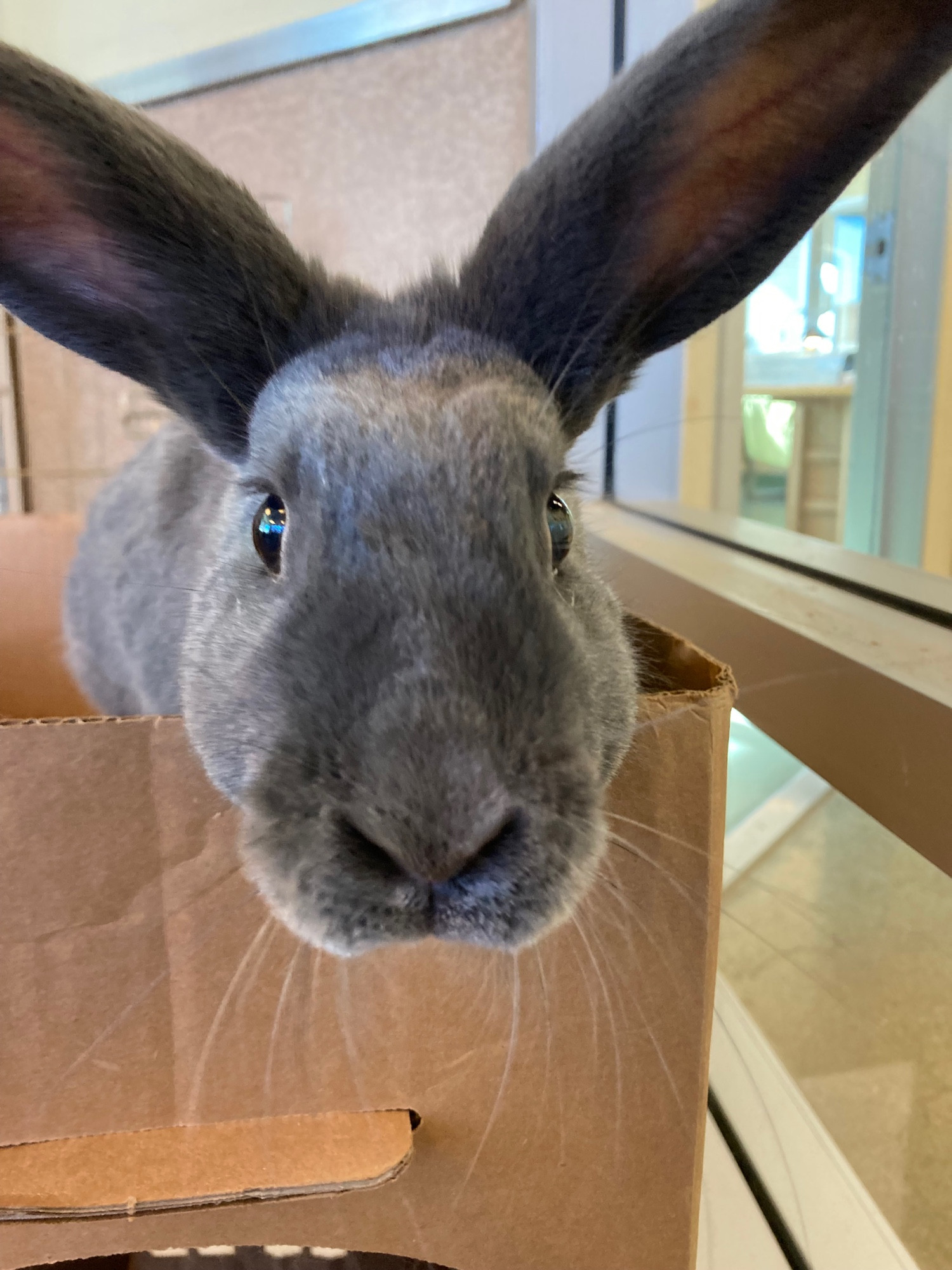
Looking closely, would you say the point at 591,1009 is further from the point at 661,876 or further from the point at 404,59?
the point at 404,59

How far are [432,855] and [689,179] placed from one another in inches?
22.0

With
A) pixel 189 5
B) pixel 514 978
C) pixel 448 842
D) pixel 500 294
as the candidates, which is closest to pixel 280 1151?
pixel 514 978

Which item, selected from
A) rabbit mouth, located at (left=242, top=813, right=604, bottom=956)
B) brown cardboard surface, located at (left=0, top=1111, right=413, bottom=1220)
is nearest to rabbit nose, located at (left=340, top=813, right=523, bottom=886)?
rabbit mouth, located at (left=242, top=813, right=604, bottom=956)

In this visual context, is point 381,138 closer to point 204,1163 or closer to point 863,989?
point 863,989

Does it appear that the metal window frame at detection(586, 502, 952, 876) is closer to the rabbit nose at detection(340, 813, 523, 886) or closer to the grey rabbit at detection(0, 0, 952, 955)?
the grey rabbit at detection(0, 0, 952, 955)

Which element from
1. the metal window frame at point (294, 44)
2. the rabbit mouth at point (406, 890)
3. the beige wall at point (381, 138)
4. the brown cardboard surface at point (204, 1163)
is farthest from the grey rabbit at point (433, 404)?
the metal window frame at point (294, 44)

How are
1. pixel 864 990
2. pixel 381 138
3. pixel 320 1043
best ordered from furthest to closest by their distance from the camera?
pixel 381 138
pixel 864 990
pixel 320 1043

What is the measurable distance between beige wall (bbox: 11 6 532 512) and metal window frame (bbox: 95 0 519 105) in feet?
0.07

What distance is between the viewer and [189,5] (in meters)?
2.31

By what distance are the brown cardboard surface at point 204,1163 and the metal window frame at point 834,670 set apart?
0.49 metres

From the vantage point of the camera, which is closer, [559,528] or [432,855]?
[432,855]

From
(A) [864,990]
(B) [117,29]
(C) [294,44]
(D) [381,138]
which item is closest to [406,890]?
(A) [864,990]

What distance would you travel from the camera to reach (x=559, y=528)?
0.72m

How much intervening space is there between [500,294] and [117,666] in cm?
83
